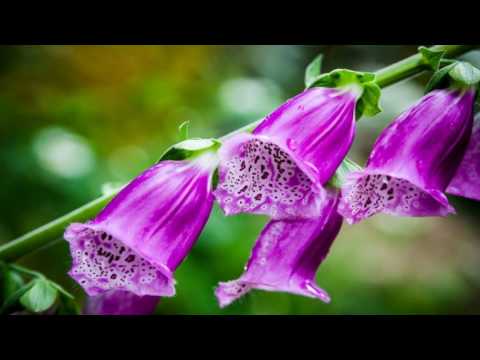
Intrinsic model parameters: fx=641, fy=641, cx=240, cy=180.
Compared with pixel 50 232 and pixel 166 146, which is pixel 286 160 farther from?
pixel 166 146

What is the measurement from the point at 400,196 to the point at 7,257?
51 cm

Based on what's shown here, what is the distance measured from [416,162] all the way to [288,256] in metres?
0.20

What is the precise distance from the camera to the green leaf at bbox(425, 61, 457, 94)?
0.77 metres

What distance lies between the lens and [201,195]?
78 cm

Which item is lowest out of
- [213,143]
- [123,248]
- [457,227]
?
[457,227]

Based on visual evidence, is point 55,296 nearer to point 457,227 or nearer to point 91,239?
point 91,239

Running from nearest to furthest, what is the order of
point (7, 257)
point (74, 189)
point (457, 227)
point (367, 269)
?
1. point (7, 257)
2. point (74, 189)
3. point (367, 269)
4. point (457, 227)

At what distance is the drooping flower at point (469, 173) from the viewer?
2.65ft

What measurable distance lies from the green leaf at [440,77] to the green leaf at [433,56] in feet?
0.04

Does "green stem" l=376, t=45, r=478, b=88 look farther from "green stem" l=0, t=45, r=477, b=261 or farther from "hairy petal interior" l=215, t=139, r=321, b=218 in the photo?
"hairy petal interior" l=215, t=139, r=321, b=218

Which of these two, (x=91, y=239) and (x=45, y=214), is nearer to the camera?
(x=91, y=239)

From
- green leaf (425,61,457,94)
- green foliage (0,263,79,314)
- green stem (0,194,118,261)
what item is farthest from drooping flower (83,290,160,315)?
green leaf (425,61,457,94)

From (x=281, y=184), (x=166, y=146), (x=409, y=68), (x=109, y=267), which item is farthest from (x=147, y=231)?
(x=166, y=146)
